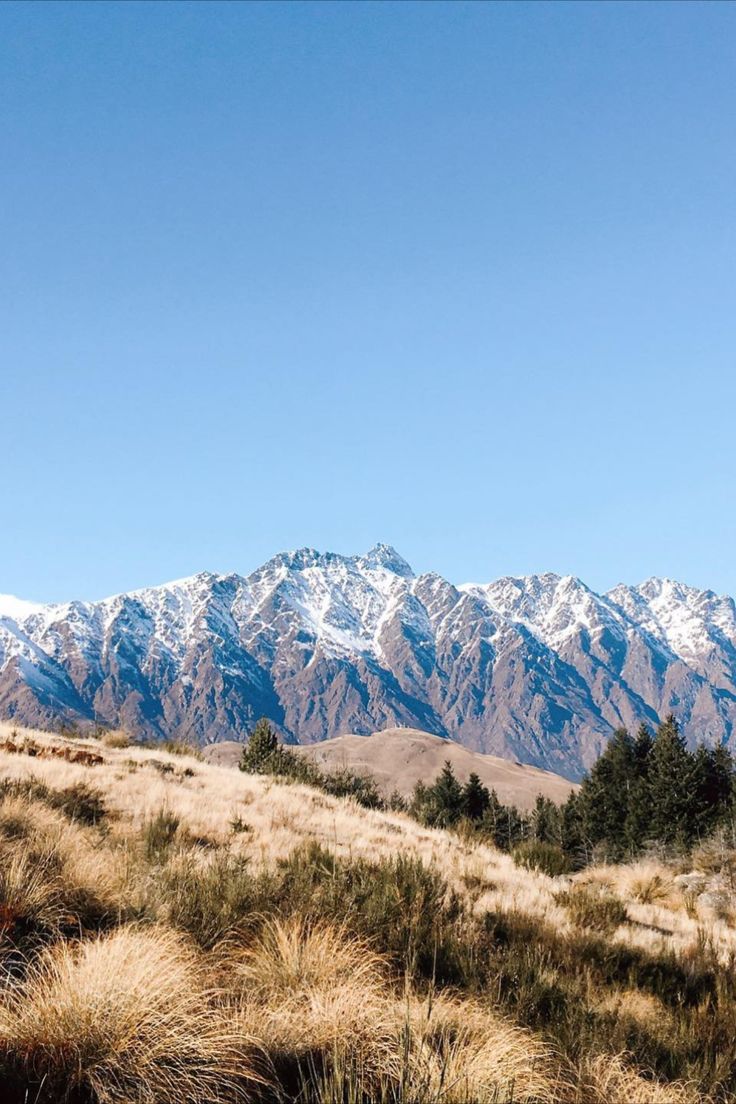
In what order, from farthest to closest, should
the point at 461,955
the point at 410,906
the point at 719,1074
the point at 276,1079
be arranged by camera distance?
the point at 410,906
the point at 461,955
the point at 719,1074
the point at 276,1079

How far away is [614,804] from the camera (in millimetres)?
69938

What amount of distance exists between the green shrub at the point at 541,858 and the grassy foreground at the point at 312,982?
4054 mm

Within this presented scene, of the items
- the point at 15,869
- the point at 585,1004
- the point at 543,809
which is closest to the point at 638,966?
the point at 585,1004

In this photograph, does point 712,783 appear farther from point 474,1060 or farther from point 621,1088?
point 474,1060

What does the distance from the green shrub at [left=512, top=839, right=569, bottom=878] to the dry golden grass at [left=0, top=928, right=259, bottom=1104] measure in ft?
36.3

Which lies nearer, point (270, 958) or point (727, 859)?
point (270, 958)

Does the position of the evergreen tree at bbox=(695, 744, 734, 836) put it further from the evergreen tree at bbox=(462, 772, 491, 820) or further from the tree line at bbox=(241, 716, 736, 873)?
the evergreen tree at bbox=(462, 772, 491, 820)

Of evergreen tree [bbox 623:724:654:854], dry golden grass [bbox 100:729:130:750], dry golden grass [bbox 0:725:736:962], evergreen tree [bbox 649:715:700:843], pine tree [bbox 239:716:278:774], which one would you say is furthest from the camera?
evergreen tree [bbox 623:724:654:854]

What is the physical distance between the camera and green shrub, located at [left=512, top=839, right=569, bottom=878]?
46.7 feet

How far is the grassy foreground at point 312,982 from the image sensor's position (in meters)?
3.72

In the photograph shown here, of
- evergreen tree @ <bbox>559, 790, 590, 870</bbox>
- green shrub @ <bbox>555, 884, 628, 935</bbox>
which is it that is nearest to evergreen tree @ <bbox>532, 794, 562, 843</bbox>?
evergreen tree @ <bbox>559, 790, 590, 870</bbox>

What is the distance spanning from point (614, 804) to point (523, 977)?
72164 mm

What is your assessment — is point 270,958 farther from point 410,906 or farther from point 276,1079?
point 410,906

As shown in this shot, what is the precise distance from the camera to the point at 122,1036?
3.79 meters
